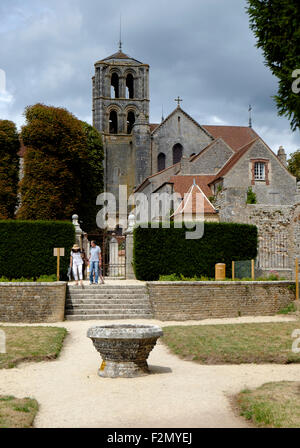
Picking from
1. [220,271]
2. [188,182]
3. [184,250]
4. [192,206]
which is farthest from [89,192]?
[220,271]

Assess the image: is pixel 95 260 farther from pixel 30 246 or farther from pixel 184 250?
pixel 184 250

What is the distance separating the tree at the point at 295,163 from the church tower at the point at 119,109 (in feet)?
51.9

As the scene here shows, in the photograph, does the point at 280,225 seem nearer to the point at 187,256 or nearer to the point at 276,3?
the point at 187,256

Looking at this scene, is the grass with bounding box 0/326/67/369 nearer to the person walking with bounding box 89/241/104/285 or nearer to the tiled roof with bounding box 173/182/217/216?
the person walking with bounding box 89/241/104/285

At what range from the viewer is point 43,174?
2892 cm

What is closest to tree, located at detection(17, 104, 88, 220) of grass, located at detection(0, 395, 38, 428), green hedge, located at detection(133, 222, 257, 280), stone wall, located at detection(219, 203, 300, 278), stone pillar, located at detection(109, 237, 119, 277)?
stone pillar, located at detection(109, 237, 119, 277)

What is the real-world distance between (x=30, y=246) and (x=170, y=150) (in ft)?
109

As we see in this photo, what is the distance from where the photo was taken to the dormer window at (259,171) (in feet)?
119

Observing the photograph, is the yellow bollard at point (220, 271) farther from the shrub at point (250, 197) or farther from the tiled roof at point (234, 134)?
the tiled roof at point (234, 134)

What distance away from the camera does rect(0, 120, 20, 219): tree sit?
29328 mm

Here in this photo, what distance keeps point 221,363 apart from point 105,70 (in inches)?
2014

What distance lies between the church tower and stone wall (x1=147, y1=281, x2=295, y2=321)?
36.1m

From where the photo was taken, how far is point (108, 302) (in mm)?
16672
